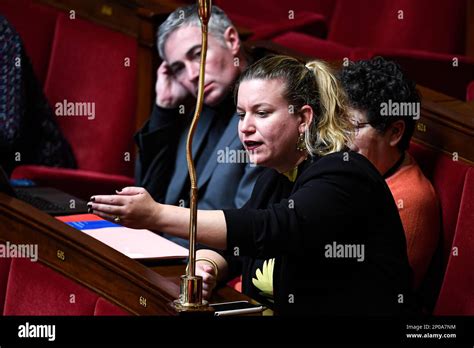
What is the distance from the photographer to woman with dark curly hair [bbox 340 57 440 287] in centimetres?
94

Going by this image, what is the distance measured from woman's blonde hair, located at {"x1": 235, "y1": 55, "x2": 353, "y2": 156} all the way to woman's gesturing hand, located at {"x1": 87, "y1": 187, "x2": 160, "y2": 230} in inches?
6.7

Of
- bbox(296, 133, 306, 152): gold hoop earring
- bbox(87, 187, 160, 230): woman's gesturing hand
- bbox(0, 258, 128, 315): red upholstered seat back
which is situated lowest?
bbox(0, 258, 128, 315): red upholstered seat back

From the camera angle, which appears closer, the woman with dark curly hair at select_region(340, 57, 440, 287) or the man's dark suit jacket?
the woman with dark curly hair at select_region(340, 57, 440, 287)

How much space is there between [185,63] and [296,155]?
471mm

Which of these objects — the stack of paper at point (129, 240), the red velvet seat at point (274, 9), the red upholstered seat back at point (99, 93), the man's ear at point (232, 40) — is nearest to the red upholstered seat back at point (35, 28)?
the red upholstered seat back at point (99, 93)

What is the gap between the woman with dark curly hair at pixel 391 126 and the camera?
0.94 metres

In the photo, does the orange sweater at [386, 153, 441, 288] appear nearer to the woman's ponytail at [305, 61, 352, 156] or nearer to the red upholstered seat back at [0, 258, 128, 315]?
the woman's ponytail at [305, 61, 352, 156]

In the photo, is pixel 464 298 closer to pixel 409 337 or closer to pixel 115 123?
pixel 409 337

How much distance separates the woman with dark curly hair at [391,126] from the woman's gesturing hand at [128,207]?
13.4 inches

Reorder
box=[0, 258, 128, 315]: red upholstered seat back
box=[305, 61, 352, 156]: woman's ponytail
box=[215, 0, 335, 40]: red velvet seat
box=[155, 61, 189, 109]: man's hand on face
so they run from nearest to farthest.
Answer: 1. box=[0, 258, 128, 315]: red upholstered seat back
2. box=[305, 61, 352, 156]: woman's ponytail
3. box=[155, 61, 189, 109]: man's hand on face
4. box=[215, 0, 335, 40]: red velvet seat

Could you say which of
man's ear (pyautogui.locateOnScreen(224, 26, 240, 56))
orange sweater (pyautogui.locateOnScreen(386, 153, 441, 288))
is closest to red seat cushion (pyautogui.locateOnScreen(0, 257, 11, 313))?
orange sweater (pyautogui.locateOnScreen(386, 153, 441, 288))

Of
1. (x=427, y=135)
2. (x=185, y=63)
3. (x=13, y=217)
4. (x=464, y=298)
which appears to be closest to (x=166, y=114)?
(x=185, y=63)

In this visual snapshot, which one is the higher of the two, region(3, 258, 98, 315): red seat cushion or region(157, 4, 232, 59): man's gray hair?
region(157, 4, 232, 59): man's gray hair

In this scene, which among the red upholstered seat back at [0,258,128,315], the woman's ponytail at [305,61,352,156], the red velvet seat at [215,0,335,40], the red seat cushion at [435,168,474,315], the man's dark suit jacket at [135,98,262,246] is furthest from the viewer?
the red velvet seat at [215,0,335,40]
